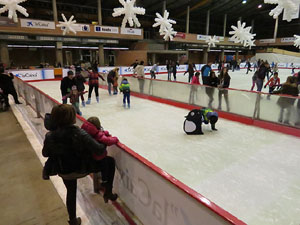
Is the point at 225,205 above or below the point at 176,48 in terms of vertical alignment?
below

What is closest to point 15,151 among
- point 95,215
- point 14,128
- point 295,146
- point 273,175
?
point 14,128

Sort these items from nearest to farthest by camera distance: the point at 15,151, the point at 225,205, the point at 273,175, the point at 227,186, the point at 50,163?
the point at 50,163 → the point at 225,205 → the point at 227,186 → the point at 273,175 → the point at 15,151

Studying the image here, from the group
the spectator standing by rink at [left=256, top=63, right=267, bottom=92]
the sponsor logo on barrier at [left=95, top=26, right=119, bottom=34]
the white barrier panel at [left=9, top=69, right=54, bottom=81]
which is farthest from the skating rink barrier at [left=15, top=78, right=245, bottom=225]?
the sponsor logo on barrier at [left=95, top=26, right=119, bottom=34]

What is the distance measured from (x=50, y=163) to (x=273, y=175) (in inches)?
118

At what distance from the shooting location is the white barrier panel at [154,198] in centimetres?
124

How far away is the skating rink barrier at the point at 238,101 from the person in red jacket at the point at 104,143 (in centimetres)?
437

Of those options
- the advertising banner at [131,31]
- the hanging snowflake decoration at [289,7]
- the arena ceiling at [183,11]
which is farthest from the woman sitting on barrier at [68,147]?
the arena ceiling at [183,11]

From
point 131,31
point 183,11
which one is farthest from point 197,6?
point 131,31

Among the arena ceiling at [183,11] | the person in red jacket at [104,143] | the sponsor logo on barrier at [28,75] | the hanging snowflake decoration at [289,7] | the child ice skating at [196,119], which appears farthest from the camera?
the arena ceiling at [183,11]

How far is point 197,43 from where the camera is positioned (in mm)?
29750

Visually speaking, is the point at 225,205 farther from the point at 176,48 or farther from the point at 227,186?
the point at 176,48

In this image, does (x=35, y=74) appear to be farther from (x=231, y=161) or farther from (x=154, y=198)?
(x=154, y=198)

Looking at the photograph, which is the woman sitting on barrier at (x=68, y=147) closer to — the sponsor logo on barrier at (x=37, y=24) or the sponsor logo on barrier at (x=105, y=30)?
the sponsor logo on barrier at (x=37, y=24)

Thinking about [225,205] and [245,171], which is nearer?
[225,205]
